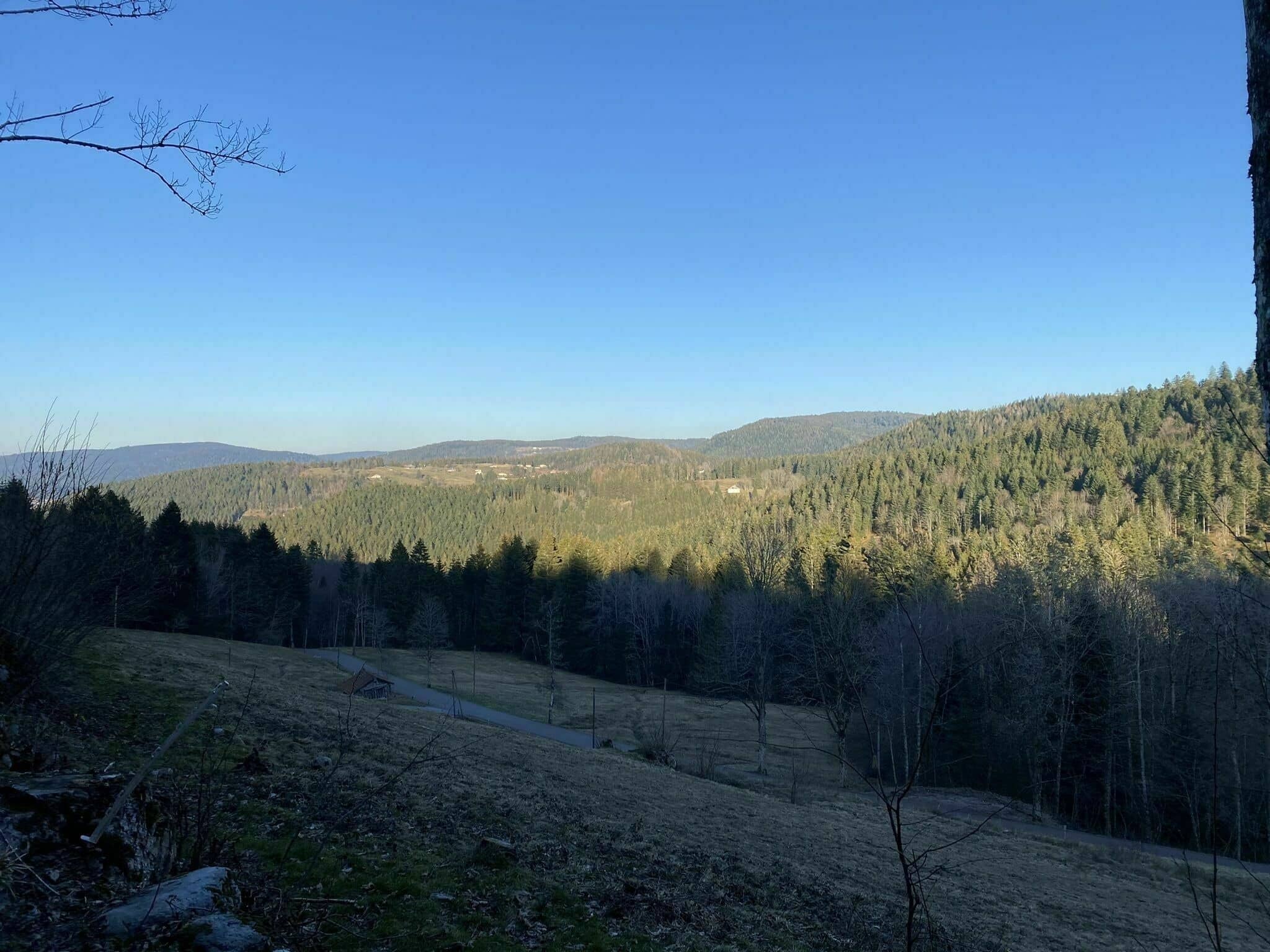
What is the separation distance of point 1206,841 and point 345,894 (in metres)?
33.4

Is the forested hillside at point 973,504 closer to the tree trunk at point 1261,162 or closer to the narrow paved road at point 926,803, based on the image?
the narrow paved road at point 926,803

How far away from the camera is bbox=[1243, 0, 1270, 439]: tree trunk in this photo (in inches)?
89.7

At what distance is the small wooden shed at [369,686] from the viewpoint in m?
30.8

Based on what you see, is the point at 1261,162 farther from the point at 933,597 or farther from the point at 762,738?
the point at 933,597

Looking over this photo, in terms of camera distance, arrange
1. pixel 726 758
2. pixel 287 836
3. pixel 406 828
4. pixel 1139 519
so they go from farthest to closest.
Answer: pixel 1139 519 < pixel 726 758 < pixel 406 828 < pixel 287 836

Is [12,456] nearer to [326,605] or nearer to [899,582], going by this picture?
[899,582]

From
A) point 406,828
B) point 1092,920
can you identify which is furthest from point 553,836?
point 1092,920

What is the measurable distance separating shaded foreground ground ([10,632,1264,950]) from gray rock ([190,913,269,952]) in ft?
0.99

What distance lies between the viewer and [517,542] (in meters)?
63.7

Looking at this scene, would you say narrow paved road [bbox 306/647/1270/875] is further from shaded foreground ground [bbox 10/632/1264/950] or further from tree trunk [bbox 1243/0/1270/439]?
tree trunk [bbox 1243/0/1270/439]

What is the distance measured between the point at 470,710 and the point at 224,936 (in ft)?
111

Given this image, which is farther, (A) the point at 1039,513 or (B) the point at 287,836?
(A) the point at 1039,513

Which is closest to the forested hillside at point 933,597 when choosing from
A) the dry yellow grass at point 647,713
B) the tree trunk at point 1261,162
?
the tree trunk at point 1261,162

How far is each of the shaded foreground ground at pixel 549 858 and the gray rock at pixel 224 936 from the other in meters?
0.30
